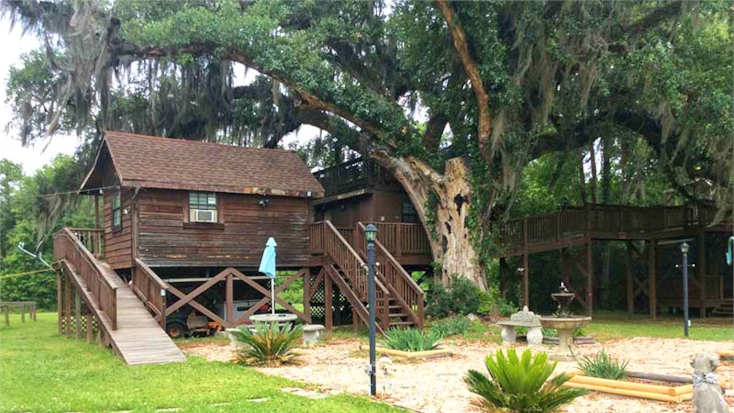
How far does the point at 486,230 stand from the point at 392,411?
13.3m

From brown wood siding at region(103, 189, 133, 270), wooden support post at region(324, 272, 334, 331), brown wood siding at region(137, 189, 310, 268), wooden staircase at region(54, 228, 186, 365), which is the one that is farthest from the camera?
wooden support post at region(324, 272, 334, 331)

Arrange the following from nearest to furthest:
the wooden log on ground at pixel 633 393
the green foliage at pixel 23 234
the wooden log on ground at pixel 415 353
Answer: the wooden log on ground at pixel 633 393 < the wooden log on ground at pixel 415 353 < the green foliage at pixel 23 234

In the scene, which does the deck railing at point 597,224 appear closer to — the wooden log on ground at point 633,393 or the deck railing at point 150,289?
the deck railing at point 150,289

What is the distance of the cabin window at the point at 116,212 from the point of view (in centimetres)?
1767

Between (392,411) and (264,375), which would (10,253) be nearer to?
(264,375)

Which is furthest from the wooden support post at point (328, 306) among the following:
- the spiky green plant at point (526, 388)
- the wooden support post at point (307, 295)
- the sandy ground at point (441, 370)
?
the spiky green plant at point (526, 388)

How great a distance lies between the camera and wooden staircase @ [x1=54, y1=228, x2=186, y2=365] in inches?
496

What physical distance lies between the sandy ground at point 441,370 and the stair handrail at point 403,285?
1752mm

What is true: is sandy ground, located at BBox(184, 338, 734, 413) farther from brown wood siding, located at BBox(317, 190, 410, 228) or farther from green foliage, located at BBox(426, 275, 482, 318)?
brown wood siding, located at BBox(317, 190, 410, 228)

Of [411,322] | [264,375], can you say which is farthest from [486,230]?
[264,375]

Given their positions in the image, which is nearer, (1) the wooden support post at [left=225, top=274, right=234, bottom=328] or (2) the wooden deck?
(1) the wooden support post at [left=225, top=274, right=234, bottom=328]

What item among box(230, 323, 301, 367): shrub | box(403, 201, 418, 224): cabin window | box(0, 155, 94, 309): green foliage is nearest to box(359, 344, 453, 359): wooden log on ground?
box(230, 323, 301, 367): shrub

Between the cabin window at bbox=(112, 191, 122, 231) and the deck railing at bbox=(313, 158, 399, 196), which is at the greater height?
the deck railing at bbox=(313, 158, 399, 196)

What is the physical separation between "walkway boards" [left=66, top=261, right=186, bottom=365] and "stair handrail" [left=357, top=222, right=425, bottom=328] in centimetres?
589
